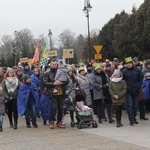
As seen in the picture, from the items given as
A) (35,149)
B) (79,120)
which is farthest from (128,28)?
(35,149)

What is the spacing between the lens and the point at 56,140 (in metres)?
9.66

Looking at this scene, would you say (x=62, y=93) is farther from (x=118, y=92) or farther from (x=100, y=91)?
(x=118, y=92)

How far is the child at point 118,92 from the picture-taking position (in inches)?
451

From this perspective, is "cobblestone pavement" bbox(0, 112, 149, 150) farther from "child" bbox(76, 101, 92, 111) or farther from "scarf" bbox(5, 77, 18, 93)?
"scarf" bbox(5, 77, 18, 93)

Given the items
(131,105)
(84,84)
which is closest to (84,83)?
(84,84)

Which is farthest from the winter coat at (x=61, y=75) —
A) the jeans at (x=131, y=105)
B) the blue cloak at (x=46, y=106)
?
the jeans at (x=131, y=105)

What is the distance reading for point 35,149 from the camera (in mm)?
8695

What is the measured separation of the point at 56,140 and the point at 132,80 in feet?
11.2

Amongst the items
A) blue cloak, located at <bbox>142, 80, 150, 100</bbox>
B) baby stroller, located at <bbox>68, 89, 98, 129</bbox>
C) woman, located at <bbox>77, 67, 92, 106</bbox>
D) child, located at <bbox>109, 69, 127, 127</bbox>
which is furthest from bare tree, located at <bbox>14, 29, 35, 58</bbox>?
child, located at <bbox>109, 69, 127, 127</bbox>

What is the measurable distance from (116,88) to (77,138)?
7.86 feet

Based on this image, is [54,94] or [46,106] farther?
[46,106]

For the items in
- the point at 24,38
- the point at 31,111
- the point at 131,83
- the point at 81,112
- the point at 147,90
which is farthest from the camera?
the point at 24,38

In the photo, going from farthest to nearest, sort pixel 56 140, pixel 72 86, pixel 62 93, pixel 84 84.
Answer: pixel 84 84 → pixel 72 86 → pixel 62 93 → pixel 56 140

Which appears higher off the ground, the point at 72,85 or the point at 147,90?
the point at 72,85
